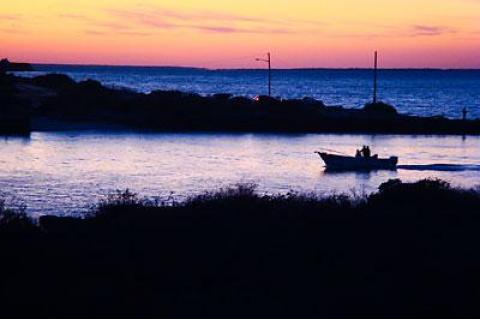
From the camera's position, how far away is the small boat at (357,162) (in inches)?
1451

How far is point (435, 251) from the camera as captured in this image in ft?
40.8

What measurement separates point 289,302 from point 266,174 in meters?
22.7

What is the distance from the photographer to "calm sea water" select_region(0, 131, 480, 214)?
27375mm

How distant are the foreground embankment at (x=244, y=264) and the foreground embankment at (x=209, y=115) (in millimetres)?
42248

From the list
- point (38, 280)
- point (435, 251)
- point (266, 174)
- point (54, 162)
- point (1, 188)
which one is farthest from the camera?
point (54, 162)

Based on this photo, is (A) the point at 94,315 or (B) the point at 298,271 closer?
(A) the point at 94,315

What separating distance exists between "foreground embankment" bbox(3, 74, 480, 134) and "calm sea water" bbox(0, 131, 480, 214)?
317 centimetres

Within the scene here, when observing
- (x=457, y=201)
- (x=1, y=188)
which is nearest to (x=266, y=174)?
(x=1, y=188)

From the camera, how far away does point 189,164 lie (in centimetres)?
3616

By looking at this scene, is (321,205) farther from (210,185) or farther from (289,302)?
(210,185)

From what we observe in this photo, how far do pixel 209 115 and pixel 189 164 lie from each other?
957 inches

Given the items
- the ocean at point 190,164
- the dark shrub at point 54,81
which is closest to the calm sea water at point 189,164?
the ocean at point 190,164

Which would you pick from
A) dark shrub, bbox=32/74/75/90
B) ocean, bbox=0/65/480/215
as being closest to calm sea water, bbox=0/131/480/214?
ocean, bbox=0/65/480/215

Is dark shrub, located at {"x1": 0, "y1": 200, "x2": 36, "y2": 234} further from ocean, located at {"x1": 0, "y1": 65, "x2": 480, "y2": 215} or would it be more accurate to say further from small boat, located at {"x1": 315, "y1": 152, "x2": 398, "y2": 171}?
small boat, located at {"x1": 315, "y1": 152, "x2": 398, "y2": 171}
